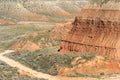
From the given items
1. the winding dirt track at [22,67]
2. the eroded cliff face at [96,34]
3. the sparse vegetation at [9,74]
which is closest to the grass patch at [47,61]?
the winding dirt track at [22,67]

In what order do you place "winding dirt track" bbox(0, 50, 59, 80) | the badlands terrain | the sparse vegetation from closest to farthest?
the sparse vegetation
the badlands terrain
"winding dirt track" bbox(0, 50, 59, 80)

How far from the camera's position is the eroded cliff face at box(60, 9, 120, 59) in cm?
6506

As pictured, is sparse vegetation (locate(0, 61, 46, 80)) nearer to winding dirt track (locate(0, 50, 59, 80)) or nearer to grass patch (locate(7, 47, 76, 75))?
winding dirt track (locate(0, 50, 59, 80))

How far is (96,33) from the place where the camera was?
69000 millimetres

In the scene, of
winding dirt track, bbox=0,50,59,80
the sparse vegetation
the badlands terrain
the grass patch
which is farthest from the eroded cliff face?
the sparse vegetation

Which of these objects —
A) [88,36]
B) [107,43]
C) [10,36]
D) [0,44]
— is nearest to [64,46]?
[88,36]

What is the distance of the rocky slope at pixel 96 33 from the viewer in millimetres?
65062

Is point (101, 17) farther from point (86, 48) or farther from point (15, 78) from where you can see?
Answer: point (15, 78)

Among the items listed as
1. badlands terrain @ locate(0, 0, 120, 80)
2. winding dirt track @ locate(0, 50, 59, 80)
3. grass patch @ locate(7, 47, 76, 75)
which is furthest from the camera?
grass patch @ locate(7, 47, 76, 75)

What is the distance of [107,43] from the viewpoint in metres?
65.7

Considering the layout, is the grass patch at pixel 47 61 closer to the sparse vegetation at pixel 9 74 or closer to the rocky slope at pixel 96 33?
the sparse vegetation at pixel 9 74

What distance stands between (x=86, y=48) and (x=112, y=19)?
7314 mm

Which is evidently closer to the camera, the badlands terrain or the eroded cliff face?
the badlands terrain

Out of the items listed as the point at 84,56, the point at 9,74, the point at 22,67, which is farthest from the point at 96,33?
the point at 9,74
